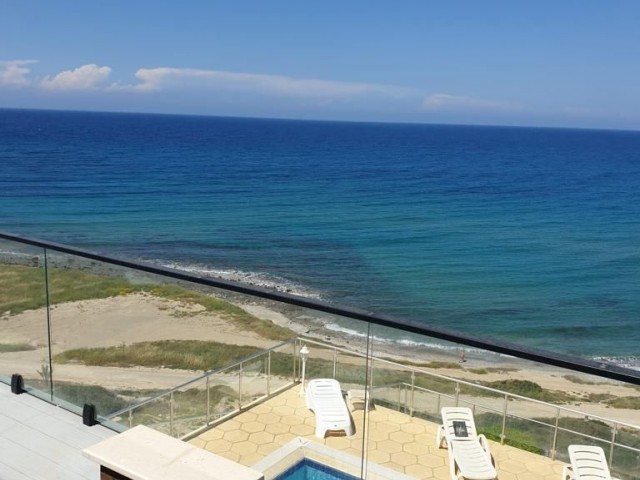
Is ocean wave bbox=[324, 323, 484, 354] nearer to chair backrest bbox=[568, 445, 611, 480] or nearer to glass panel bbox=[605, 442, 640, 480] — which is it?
chair backrest bbox=[568, 445, 611, 480]

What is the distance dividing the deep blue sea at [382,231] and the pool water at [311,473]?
853 cm

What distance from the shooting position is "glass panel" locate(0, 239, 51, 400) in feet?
12.2

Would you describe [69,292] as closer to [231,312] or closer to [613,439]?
[231,312]

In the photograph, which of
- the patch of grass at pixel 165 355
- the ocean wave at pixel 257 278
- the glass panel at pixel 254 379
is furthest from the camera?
the ocean wave at pixel 257 278

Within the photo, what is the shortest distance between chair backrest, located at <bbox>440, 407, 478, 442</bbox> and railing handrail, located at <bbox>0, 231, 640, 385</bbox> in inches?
51.3

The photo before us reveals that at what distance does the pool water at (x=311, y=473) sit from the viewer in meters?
2.94

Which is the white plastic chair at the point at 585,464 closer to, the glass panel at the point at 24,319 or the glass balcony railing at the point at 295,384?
the glass balcony railing at the point at 295,384

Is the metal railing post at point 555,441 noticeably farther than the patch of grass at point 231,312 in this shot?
No

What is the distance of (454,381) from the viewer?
11.6 ft

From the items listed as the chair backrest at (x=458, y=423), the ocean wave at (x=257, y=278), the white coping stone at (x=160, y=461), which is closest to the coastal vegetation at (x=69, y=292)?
the chair backrest at (x=458, y=423)

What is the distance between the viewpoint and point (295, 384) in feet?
11.8

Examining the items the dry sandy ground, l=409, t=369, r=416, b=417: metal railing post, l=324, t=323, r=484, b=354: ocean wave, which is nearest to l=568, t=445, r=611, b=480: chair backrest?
the dry sandy ground

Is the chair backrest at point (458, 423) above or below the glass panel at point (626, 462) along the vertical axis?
above

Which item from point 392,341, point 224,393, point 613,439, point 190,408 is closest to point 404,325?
point 392,341
